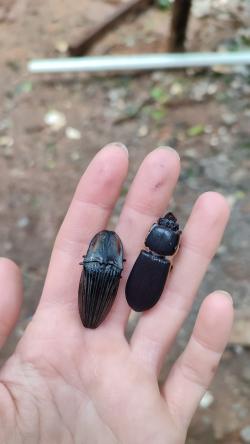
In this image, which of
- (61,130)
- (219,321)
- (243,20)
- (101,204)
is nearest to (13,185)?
(61,130)

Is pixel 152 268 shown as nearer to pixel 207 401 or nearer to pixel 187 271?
pixel 187 271

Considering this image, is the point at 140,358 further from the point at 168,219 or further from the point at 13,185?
the point at 13,185

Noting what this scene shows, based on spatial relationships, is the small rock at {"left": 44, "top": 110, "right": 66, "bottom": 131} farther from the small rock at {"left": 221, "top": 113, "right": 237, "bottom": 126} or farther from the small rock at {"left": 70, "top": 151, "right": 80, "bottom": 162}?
the small rock at {"left": 221, "top": 113, "right": 237, "bottom": 126}

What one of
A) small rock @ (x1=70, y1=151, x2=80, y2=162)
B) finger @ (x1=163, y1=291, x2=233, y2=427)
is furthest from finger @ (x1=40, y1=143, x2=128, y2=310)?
small rock @ (x1=70, y1=151, x2=80, y2=162)

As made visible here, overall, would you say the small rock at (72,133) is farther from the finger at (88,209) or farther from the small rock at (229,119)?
the finger at (88,209)

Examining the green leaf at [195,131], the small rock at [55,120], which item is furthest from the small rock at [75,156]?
the green leaf at [195,131]
